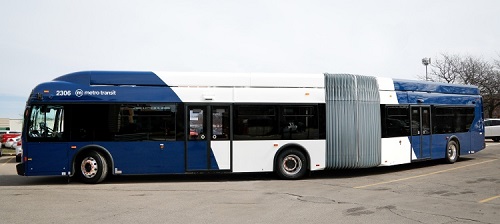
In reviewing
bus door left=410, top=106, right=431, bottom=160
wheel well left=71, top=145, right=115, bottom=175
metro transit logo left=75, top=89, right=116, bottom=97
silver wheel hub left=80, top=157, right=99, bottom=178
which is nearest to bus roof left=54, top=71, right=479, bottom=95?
metro transit logo left=75, top=89, right=116, bottom=97

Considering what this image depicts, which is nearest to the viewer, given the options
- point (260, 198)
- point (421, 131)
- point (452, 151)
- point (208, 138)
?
point (260, 198)

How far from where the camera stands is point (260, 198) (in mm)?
8945

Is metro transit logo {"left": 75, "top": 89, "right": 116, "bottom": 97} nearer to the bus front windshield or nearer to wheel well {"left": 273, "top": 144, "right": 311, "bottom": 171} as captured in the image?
the bus front windshield

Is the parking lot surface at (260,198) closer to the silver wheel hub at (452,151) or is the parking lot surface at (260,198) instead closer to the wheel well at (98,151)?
the wheel well at (98,151)

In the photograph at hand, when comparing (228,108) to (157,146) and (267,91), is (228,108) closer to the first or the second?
(267,91)

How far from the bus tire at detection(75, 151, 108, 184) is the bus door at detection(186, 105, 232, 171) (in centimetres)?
227

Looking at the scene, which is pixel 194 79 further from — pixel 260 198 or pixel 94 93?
pixel 260 198

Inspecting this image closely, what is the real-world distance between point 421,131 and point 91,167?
10447mm

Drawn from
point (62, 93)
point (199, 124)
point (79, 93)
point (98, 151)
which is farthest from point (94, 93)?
point (199, 124)

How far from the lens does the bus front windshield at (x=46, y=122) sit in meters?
10.9

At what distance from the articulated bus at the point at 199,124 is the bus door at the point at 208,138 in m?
0.03

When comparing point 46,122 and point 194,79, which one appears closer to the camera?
point 46,122

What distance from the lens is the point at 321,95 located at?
12086 millimetres

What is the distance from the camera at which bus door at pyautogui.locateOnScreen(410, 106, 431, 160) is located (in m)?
13.7
